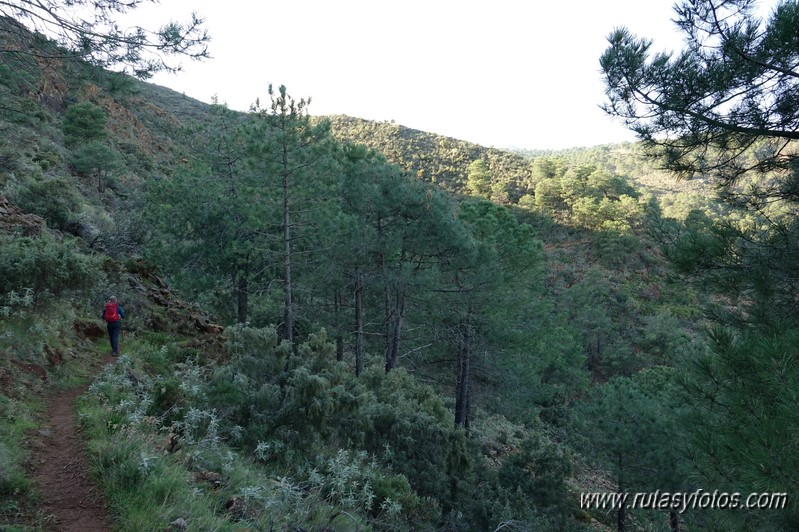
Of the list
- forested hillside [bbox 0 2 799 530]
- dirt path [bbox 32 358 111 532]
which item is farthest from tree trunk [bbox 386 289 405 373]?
dirt path [bbox 32 358 111 532]

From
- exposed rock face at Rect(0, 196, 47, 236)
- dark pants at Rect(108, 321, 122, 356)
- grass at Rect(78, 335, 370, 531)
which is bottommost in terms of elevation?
grass at Rect(78, 335, 370, 531)

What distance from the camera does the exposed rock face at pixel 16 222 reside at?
8.98m

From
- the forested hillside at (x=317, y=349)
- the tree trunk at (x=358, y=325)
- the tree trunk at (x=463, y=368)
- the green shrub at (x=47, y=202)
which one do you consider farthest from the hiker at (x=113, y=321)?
the tree trunk at (x=463, y=368)

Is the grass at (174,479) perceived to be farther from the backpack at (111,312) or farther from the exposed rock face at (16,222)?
the exposed rock face at (16,222)

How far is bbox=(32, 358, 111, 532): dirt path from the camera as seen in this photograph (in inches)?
132

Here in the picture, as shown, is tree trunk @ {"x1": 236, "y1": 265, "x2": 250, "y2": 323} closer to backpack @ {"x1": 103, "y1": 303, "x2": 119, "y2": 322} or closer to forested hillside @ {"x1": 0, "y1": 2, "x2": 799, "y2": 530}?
forested hillside @ {"x1": 0, "y1": 2, "x2": 799, "y2": 530}

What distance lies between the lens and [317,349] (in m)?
8.39

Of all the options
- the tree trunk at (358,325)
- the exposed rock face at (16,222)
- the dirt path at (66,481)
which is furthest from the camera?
the tree trunk at (358,325)

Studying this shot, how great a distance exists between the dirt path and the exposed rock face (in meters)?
6.02

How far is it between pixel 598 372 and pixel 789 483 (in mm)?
33374

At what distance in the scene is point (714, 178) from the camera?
604cm

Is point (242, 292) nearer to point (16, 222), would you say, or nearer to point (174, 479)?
point (16, 222)

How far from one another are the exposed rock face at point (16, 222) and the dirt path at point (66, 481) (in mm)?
6017

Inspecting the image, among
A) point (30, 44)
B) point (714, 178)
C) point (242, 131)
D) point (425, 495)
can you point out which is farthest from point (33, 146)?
point (714, 178)
